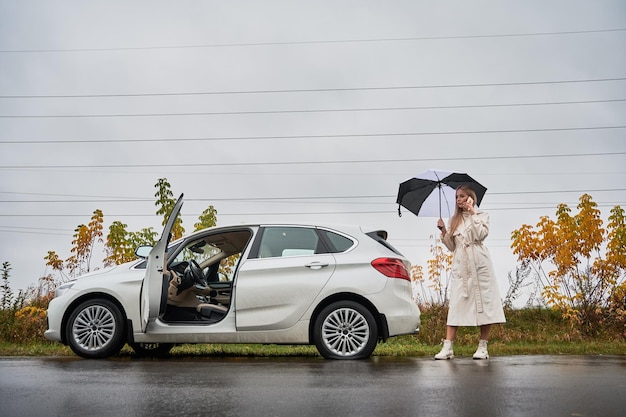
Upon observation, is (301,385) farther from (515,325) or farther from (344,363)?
(515,325)

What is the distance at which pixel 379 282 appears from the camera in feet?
30.0

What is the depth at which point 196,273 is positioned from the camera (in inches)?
405

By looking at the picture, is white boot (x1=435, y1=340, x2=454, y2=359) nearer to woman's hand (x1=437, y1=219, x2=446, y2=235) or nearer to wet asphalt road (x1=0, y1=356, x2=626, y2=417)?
wet asphalt road (x1=0, y1=356, x2=626, y2=417)

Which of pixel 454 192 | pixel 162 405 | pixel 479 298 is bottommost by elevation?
pixel 162 405

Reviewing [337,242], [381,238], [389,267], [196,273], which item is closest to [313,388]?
[389,267]

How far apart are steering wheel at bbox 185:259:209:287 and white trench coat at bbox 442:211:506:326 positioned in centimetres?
346

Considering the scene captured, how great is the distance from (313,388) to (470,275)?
3.63 m

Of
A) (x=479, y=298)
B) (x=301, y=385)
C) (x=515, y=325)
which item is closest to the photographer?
(x=301, y=385)

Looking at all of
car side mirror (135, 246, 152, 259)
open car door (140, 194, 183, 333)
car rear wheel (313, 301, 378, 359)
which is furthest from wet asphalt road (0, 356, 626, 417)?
car side mirror (135, 246, 152, 259)

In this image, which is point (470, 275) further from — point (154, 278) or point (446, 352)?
point (154, 278)

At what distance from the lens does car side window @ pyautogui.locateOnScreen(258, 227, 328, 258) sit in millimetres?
9555

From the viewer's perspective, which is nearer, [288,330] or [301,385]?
[301,385]

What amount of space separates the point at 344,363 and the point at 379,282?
1134 millimetres

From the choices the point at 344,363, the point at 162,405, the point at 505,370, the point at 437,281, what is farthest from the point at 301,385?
the point at 437,281
